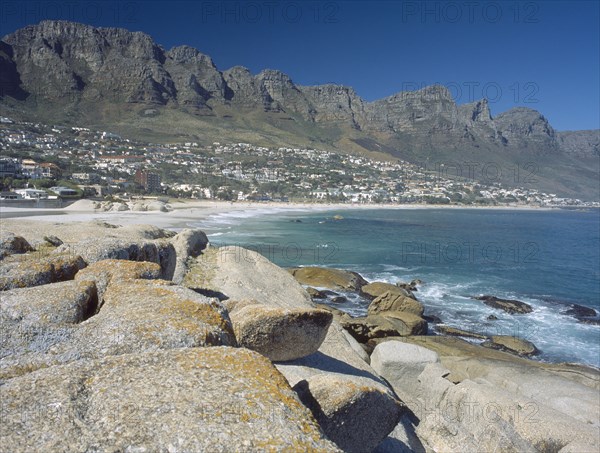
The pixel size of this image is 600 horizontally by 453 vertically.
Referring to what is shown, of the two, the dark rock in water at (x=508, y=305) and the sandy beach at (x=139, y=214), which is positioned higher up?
the sandy beach at (x=139, y=214)

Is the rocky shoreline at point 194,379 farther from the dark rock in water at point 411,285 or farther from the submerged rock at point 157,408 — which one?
the dark rock in water at point 411,285

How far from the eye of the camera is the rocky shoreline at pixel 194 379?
3.11 meters

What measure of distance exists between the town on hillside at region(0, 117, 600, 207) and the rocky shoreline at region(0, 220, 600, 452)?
77.0m

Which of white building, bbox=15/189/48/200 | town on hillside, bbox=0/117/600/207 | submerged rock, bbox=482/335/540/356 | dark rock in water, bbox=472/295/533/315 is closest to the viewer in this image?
submerged rock, bbox=482/335/540/356

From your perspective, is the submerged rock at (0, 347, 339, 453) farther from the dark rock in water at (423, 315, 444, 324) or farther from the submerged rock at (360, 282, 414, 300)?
the submerged rock at (360, 282, 414, 300)

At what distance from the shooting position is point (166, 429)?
3051 millimetres

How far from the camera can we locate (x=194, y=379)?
12.0 ft

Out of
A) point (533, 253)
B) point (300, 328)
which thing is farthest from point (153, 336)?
point (533, 253)

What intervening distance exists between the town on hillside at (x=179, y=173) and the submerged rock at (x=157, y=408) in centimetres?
8071

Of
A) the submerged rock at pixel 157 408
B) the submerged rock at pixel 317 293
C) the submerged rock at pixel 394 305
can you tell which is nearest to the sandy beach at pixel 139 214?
the submerged rock at pixel 317 293

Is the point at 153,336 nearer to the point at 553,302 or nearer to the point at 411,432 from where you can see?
the point at 411,432

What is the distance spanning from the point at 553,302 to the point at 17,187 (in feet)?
295

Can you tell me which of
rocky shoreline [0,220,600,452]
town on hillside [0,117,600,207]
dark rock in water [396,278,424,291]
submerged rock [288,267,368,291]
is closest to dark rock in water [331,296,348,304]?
submerged rock [288,267,368,291]

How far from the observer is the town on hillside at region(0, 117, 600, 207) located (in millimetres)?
99025
